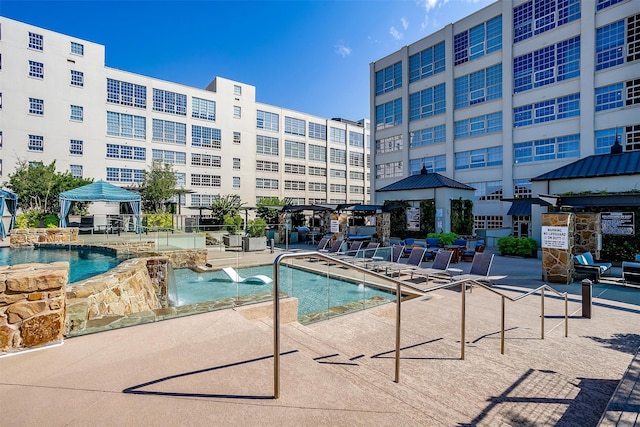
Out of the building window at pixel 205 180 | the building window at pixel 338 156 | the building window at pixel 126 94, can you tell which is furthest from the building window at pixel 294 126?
the building window at pixel 126 94

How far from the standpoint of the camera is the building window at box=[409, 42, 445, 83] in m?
34.9

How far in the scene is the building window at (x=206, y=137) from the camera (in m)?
45.0

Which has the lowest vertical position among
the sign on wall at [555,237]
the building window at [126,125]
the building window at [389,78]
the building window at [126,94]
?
the sign on wall at [555,237]

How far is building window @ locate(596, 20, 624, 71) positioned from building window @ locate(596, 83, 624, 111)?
63.1 inches

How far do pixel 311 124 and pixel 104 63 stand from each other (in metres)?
30.9

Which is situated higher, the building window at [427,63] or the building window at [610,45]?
the building window at [427,63]

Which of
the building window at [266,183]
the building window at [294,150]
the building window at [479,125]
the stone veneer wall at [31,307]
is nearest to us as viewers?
the stone veneer wall at [31,307]

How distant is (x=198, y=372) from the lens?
3.23 m

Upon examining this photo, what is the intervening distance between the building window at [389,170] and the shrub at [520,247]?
20036mm

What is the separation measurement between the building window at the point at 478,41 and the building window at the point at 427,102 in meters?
3.27

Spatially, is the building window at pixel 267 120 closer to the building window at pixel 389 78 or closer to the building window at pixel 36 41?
the building window at pixel 389 78

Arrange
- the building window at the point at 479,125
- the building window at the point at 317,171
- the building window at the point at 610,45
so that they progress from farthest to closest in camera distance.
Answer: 1. the building window at the point at 317,171
2. the building window at the point at 479,125
3. the building window at the point at 610,45

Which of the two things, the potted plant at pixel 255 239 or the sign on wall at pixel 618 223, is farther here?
the potted plant at pixel 255 239

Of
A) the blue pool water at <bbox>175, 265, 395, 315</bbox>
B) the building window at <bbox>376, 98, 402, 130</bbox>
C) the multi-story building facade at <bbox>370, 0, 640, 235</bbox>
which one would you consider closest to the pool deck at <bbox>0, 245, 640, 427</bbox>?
the blue pool water at <bbox>175, 265, 395, 315</bbox>
